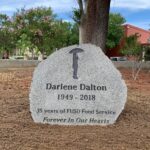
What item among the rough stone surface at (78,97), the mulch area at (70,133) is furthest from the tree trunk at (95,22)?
the rough stone surface at (78,97)

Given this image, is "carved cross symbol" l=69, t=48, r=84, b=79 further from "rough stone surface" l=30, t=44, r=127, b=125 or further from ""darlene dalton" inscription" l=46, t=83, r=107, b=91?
""darlene dalton" inscription" l=46, t=83, r=107, b=91

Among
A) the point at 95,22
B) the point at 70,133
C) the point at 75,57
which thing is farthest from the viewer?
the point at 95,22

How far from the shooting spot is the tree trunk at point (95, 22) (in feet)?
39.2

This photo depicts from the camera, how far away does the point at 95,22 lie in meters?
12.4

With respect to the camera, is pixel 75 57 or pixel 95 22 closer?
pixel 75 57

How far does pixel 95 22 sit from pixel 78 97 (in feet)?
13.5

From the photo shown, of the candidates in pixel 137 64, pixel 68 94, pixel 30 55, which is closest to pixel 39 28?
pixel 30 55

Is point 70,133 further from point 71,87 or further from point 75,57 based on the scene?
point 75,57

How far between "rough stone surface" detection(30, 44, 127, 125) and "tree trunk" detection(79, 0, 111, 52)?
3507 mm

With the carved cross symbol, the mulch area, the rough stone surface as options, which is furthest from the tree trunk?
the rough stone surface

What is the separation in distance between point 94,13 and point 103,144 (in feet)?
17.9

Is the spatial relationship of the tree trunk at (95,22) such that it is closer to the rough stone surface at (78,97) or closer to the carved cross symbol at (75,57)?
the carved cross symbol at (75,57)

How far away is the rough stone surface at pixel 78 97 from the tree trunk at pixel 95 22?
3.51 metres

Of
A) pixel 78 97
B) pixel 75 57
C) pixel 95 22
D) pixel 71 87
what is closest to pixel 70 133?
pixel 78 97
